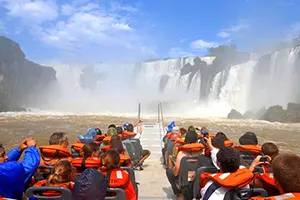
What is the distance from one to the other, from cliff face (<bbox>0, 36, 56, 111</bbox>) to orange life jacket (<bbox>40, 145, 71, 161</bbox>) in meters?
57.0

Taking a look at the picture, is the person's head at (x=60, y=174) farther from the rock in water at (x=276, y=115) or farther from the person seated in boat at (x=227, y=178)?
the rock in water at (x=276, y=115)

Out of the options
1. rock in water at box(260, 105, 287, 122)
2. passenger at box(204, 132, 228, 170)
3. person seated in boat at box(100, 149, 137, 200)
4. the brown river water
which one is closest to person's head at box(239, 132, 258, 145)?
passenger at box(204, 132, 228, 170)

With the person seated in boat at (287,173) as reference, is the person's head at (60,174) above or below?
below

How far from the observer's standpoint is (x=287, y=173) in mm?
1780

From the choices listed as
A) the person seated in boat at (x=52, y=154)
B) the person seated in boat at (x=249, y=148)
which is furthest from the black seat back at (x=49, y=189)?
the person seated in boat at (x=249, y=148)

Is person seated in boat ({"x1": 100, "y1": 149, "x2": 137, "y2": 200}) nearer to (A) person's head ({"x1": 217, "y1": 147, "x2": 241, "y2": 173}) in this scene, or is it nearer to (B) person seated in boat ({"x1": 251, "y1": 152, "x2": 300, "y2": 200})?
(A) person's head ({"x1": 217, "y1": 147, "x2": 241, "y2": 173})

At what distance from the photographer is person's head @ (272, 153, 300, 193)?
175cm

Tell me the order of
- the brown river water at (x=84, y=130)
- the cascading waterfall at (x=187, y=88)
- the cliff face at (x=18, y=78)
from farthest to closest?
the cliff face at (x=18, y=78) → the cascading waterfall at (x=187, y=88) → the brown river water at (x=84, y=130)

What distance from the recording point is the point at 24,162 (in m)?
2.85

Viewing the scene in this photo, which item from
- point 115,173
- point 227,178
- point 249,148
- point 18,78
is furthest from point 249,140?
point 18,78

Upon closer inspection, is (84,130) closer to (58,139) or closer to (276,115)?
(58,139)

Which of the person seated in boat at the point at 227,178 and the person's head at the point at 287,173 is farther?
the person seated in boat at the point at 227,178

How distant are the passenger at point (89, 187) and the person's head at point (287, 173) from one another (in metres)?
1.35

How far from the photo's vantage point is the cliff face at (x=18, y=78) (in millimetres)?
62844
